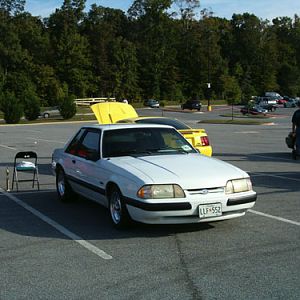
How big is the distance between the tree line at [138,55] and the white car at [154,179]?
77.7 metres

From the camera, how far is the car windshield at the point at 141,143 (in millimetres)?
7746

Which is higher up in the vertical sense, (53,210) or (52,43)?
(52,43)

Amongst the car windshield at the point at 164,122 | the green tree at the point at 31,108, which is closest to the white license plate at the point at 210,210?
the car windshield at the point at 164,122

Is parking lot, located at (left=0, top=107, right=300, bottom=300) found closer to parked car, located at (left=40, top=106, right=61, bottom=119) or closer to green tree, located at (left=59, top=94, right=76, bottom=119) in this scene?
green tree, located at (left=59, top=94, right=76, bottom=119)

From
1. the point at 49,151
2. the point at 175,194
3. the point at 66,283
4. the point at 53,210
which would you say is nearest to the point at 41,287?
the point at 66,283

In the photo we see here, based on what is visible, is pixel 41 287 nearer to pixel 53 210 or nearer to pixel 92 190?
pixel 92 190

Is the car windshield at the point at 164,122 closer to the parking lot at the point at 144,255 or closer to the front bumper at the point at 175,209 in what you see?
the parking lot at the point at 144,255

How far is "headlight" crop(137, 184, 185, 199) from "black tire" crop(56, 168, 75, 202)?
9.27 ft

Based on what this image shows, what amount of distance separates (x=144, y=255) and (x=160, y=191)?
34.8 inches

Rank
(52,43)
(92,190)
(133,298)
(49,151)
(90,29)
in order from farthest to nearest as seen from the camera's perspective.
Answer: (90,29) < (52,43) < (49,151) < (92,190) < (133,298)

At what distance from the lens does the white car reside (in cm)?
635

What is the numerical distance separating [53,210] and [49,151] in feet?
34.3

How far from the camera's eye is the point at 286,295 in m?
4.56

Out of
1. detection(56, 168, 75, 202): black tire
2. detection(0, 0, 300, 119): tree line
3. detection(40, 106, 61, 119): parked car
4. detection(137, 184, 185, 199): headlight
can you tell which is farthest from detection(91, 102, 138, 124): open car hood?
detection(0, 0, 300, 119): tree line
